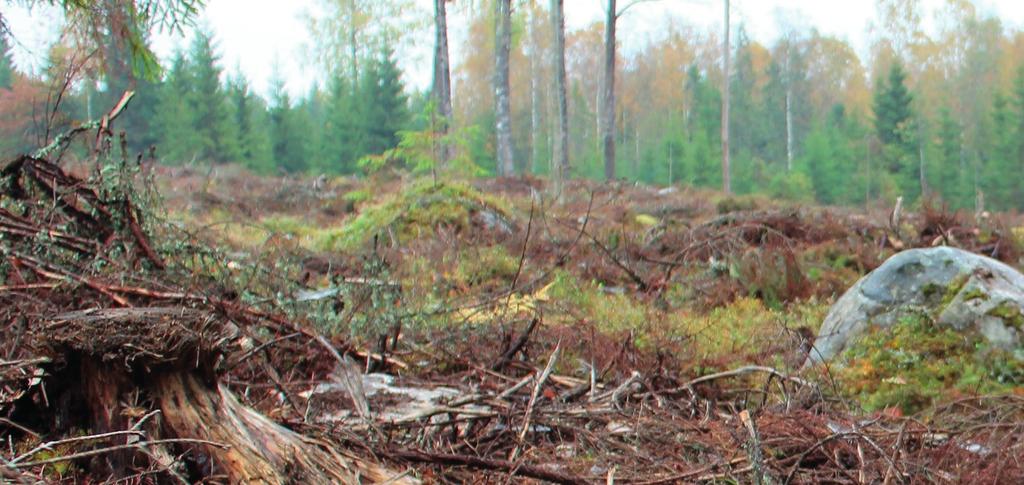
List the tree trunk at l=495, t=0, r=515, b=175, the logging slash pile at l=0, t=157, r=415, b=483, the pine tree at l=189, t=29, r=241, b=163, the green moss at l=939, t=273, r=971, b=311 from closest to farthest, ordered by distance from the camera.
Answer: the logging slash pile at l=0, t=157, r=415, b=483 → the green moss at l=939, t=273, r=971, b=311 → the tree trunk at l=495, t=0, r=515, b=175 → the pine tree at l=189, t=29, r=241, b=163

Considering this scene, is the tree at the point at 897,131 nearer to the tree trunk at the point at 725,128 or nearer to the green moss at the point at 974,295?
the tree trunk at the point at 725,128

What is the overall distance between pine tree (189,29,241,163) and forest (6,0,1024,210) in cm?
7

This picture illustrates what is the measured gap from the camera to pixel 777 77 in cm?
5269

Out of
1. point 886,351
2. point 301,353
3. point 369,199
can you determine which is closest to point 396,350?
point 301,353

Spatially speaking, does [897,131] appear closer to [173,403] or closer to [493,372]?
[493,372]

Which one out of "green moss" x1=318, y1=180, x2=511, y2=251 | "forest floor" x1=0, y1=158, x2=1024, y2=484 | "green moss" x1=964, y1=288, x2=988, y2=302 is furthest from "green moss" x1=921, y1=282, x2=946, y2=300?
"green moss" x1=318, y1=180, x2=511, y2=251

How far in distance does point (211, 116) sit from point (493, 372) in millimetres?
34967

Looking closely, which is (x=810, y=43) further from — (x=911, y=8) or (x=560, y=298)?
(x=560, y=298)

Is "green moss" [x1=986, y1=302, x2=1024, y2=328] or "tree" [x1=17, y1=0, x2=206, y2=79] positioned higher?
"tree" [x1=17, y1=0, x2=206, y2=79]

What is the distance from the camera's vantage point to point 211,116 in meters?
36.5

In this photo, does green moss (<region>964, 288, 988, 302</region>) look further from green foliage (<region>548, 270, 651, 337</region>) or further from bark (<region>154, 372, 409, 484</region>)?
bark (<region>154, 372, 409, 484</region>)

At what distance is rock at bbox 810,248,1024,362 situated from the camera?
555 centimetres

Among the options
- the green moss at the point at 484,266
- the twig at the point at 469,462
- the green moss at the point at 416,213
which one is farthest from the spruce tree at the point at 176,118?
the twig at the point at 469,462

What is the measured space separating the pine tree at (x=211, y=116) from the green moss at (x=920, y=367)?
109ft
